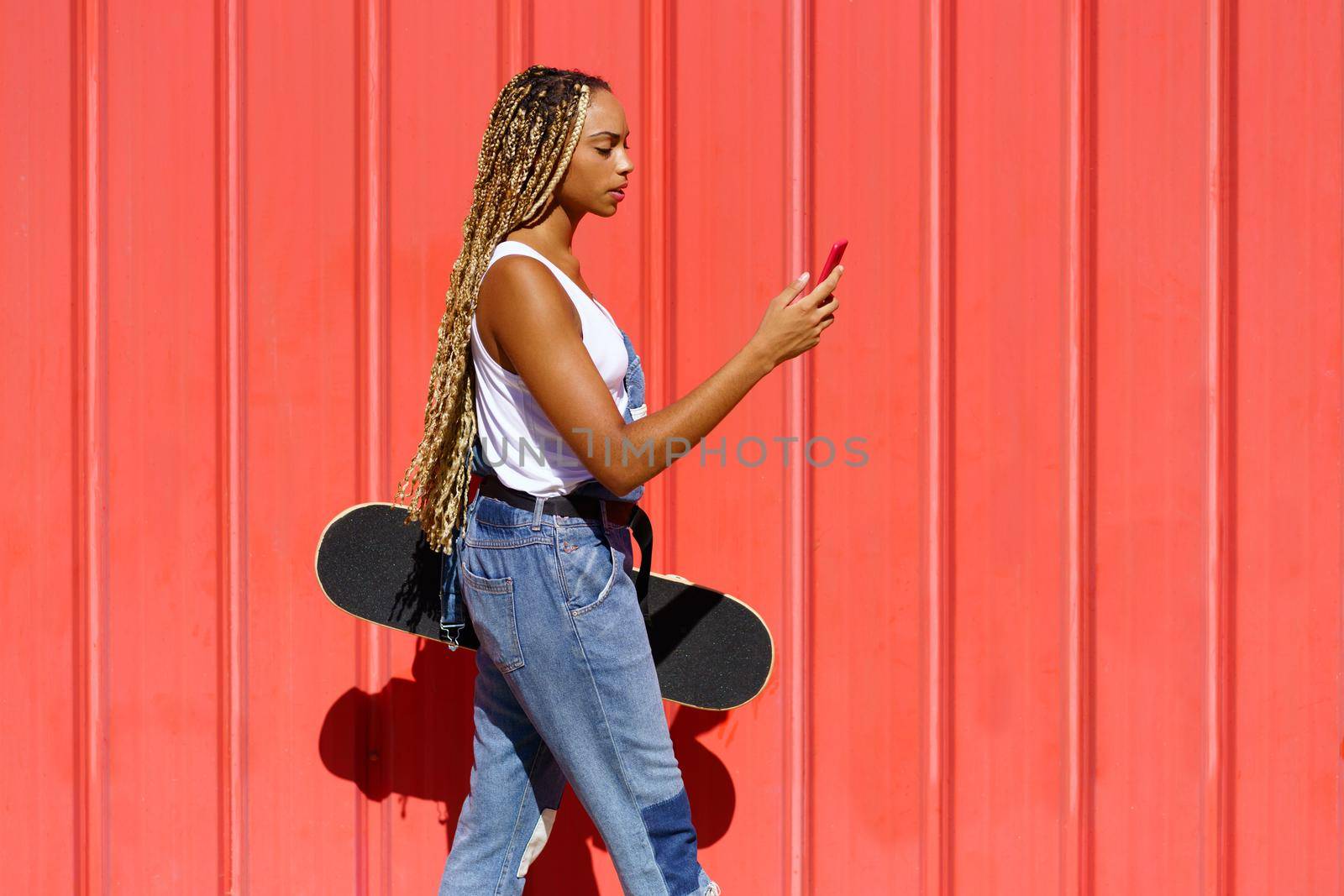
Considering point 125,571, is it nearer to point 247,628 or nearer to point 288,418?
point 247,628

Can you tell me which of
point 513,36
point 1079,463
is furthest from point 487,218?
point 1079,463

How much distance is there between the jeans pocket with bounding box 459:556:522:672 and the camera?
1479 mm

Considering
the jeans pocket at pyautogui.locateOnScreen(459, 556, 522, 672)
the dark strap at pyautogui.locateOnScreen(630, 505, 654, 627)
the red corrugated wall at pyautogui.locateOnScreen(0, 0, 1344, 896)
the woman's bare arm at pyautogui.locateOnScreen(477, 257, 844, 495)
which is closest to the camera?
the woman's bare arm at pyautogui.locateOnScreen(477, 257, 844, 495)

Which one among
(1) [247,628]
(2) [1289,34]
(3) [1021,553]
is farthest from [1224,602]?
(1) [247,628]

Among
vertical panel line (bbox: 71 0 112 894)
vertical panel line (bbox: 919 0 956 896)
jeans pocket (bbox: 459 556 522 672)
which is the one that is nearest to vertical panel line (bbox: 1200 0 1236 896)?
vertical panel line (bbox: 919 0 956 896)

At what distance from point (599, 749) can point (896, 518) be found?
87cm

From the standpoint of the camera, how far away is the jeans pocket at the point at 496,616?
4.85 ft

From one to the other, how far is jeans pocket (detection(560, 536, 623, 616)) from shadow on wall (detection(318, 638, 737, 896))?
2.42 feet

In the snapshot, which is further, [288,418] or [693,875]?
[288,418]

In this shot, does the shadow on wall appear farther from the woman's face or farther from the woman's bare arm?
the woman's face

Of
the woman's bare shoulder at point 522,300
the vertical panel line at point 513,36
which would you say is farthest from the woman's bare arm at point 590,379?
the vertical panel line at point 513,36

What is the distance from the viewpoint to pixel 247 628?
2.12 m

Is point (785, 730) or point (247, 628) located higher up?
point (247, 628)

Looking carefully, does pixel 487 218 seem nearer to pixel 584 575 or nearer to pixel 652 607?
pixel 584 575
